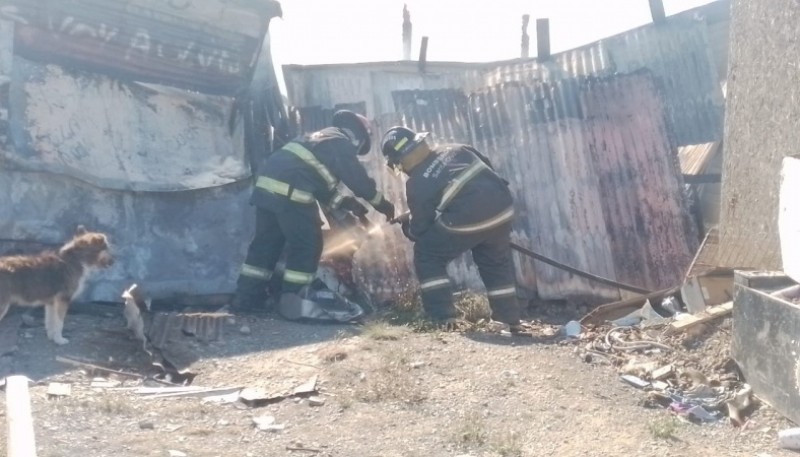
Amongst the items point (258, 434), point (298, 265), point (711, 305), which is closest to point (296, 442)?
point (258, 434)

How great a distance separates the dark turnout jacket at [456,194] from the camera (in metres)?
8.12

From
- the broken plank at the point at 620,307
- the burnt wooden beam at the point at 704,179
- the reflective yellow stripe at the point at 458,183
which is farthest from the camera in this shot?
the burnt wooden beam at the point at 704,179

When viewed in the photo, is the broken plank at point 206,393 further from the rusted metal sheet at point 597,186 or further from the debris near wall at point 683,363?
the rusted metal sheet at point 597,186

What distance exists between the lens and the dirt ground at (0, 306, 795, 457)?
5465mm

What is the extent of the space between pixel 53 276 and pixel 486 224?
318cm

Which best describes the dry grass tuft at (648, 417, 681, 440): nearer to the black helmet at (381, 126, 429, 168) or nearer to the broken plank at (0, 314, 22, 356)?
the black helmet at (381, 126, 429, 168)

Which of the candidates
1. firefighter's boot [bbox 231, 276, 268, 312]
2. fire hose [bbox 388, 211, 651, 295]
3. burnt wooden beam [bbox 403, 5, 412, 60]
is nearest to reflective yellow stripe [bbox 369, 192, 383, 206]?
firefighter's boot [bbox 231, 276, 268, 312]

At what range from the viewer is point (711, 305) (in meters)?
7.98

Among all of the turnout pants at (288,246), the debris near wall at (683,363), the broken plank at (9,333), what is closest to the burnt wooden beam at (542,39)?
the turnout pants at (288,246)

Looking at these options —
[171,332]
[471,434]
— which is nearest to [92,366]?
[171,332]

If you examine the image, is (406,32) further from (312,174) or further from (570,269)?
(312,174)

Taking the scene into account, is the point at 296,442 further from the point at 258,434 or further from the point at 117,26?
the point at 117,26

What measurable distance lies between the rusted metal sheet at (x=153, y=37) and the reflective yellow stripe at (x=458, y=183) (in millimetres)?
2582

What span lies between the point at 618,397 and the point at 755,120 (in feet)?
7.85
